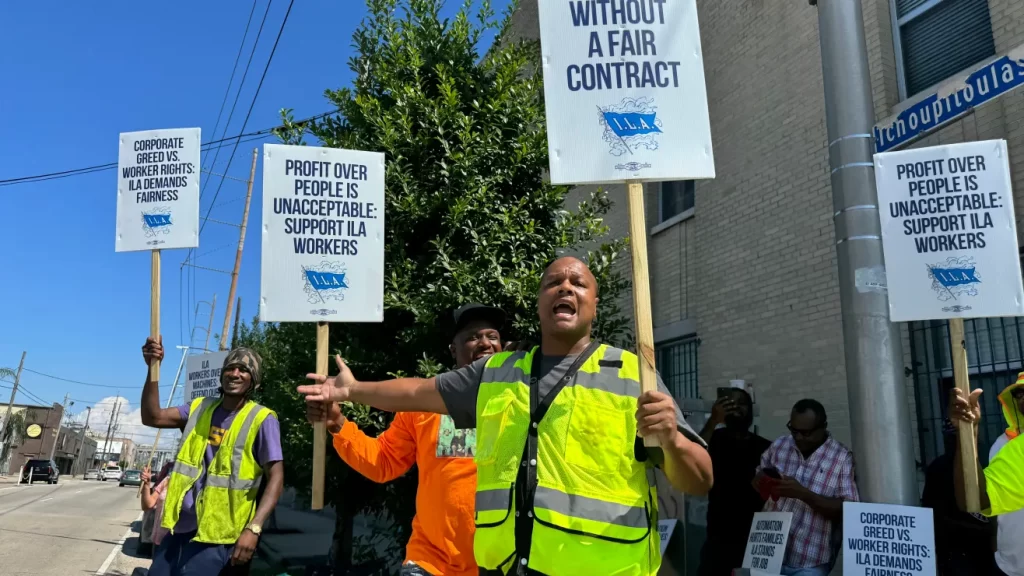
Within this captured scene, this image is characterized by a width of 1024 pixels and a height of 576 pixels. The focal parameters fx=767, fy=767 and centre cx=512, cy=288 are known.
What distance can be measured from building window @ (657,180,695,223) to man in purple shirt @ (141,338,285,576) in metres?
6.80

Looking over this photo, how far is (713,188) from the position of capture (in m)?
9.18

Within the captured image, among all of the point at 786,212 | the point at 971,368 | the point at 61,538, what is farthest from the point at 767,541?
the point at 61,538

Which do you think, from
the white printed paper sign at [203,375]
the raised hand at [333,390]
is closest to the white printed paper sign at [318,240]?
the raised hand at [333,390]

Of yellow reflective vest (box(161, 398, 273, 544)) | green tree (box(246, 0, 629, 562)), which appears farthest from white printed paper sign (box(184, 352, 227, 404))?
yellow reflective vest (box(161, 398, 273, 544))

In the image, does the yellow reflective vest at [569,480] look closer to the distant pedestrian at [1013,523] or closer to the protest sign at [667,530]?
the distant pedestrian at [1013,523]

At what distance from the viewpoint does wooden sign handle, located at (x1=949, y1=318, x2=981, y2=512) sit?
11.7 ft

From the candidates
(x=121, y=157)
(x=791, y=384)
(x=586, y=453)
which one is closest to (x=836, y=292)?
(x=791, y=384)

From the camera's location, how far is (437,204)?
592 centimetres

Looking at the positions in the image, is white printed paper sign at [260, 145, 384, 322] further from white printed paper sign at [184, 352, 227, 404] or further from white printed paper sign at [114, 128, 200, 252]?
white printed paper sign at [184, 352, 227, 404]

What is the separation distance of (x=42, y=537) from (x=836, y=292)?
15.3 metres

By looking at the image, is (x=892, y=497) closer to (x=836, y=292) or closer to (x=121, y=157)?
(x=836, y=292)

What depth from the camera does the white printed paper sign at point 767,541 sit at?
4711 mm

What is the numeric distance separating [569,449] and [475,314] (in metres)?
1.79

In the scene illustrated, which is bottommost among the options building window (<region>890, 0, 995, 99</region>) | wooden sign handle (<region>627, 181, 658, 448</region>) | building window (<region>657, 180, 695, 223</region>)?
wooden sign handle (<region>627, 181, 658, 448</region>)
